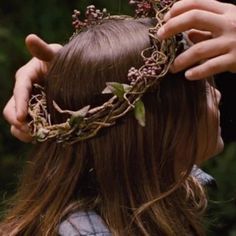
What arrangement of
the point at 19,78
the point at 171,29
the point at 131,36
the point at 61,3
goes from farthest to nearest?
the point at 61,3 < the point at 19,78 < the point at 131,36 < the point at 171,29

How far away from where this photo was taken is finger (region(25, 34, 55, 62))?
7.04 feet

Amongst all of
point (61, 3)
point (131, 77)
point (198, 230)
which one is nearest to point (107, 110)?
point (131, 77)

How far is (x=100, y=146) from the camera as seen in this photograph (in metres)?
2.09

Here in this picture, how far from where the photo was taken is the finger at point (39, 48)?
2145mm

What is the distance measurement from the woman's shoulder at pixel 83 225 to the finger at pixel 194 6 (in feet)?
1.56

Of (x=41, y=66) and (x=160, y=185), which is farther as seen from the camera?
(x=41, y=66)

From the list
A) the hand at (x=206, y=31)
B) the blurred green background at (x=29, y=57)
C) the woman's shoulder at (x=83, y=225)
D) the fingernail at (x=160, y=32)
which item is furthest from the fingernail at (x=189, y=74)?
the blurred green background at (x=29, y=57)

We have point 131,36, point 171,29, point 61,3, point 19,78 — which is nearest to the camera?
point 171,29

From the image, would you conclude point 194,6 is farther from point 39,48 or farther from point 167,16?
point 39,48

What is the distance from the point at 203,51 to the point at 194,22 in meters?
0.06

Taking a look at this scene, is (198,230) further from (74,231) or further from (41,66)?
(41,66)

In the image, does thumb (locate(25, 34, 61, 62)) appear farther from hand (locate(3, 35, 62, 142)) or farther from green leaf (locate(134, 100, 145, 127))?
green leaf (locate(134, 100, 145, 127))

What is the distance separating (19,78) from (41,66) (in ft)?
0.22

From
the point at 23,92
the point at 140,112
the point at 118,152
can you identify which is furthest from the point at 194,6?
the point at 23,92
